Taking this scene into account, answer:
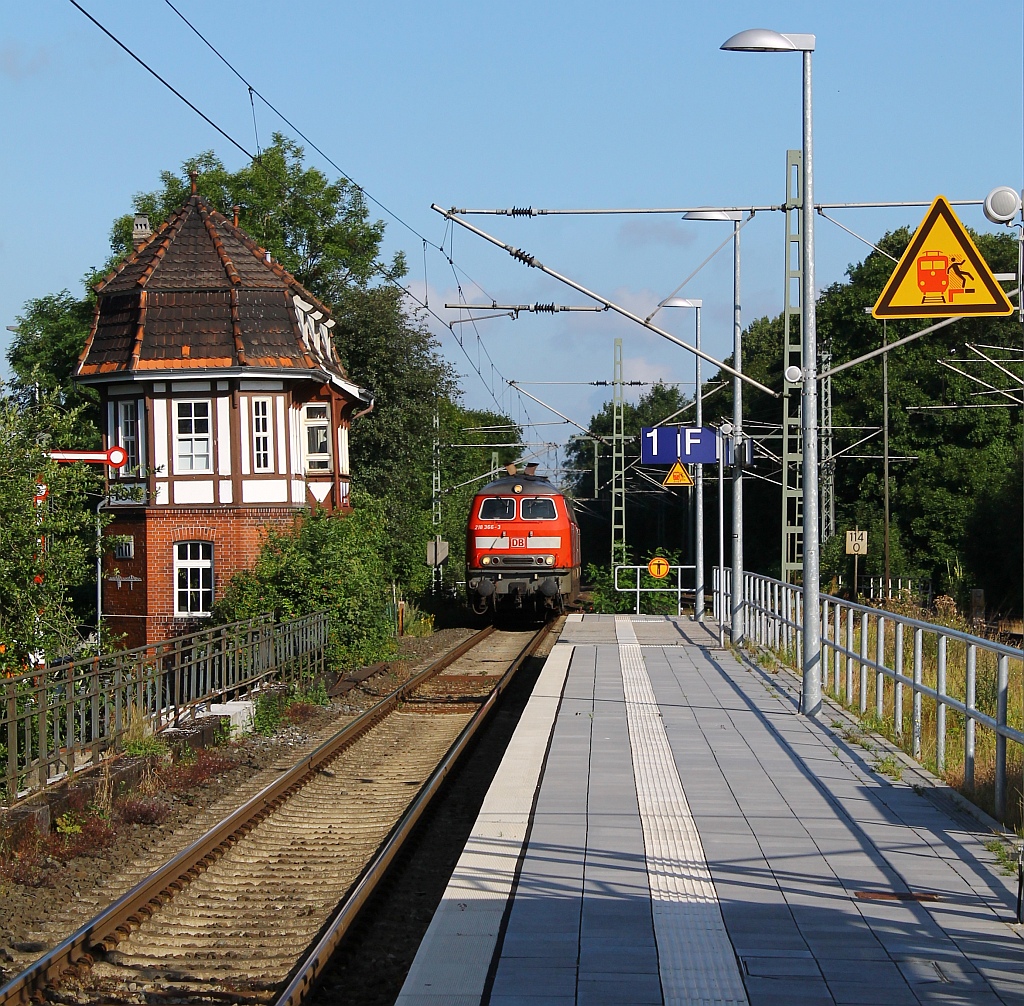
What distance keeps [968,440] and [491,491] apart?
2699 centimetres

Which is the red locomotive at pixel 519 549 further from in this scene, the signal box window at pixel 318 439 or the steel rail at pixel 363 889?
the steel rail at pixel 363 889

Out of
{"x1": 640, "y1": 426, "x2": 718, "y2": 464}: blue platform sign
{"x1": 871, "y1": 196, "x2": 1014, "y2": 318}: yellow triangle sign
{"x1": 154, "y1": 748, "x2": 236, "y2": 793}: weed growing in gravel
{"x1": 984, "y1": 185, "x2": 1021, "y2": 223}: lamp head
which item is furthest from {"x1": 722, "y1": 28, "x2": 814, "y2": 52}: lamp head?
{"x1": 640, "y1": 426, "x2": 718, "y2": 464}: blue platform sign

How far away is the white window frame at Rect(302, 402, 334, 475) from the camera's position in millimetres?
30719

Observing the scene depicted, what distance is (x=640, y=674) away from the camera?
59.0 feet

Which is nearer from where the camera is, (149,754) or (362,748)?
(149,754)

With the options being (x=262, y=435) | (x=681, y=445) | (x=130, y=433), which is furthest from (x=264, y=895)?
(x=130, y=433)

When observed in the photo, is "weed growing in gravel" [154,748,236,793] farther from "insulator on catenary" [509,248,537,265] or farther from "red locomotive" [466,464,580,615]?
"red locomotive" [466,464,580,615]

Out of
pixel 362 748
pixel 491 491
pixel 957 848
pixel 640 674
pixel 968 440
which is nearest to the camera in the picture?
pixel 957 848

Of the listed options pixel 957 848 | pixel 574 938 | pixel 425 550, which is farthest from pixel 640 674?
pixel 425 550

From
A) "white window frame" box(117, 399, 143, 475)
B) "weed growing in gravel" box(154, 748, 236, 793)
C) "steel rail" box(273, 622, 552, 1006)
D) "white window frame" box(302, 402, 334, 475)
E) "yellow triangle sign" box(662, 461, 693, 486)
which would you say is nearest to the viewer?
"steel rail" box(273, 622, 552, 1006)

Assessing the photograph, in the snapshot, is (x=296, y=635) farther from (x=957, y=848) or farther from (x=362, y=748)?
(x=957, y=848)

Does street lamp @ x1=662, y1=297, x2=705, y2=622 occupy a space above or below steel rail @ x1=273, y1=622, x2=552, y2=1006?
above

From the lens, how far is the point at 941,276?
11297 millimetres

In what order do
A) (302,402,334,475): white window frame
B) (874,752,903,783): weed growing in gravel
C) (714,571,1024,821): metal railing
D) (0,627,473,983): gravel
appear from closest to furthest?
(0,627,473,983): gravel, (714,571,1024,821): metal railing, (874,752,903,783): weed growing in gravel, (302,402,334,475): white window frame
